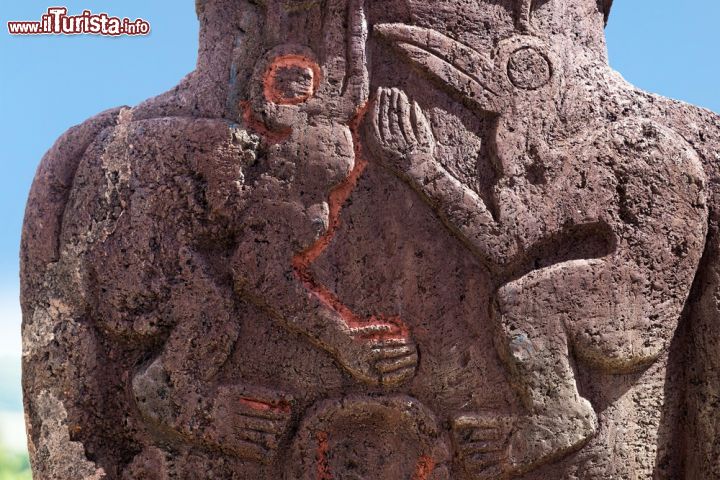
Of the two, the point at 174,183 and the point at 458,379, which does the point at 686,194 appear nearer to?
the point at 458,379

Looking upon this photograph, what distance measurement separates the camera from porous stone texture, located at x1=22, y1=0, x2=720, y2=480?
245 cm

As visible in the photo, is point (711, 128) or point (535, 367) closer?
point (535, 367)

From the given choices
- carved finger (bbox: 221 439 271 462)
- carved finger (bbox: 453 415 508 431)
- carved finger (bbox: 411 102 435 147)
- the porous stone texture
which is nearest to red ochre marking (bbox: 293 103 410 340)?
the porous stone texture

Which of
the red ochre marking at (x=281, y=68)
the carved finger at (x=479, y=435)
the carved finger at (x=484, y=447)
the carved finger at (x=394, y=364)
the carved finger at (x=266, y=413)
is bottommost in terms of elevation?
the carved finger at (x=484, y=447)

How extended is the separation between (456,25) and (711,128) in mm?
758

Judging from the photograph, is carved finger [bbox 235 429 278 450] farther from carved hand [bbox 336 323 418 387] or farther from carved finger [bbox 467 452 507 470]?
carved finger [bbox 467 452 507 470]

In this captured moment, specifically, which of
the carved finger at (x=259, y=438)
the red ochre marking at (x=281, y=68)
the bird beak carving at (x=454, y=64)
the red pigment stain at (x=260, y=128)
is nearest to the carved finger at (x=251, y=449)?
the carved finger at (x=259, y=438)

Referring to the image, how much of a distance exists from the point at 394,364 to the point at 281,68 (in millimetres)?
841

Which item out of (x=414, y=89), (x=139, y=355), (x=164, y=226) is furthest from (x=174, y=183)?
(x=414, y=89)

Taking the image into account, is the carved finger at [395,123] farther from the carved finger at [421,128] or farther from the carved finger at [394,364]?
the carved finger at [394,364]

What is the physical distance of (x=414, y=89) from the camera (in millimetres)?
2562

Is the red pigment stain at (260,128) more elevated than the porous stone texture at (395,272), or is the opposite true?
the red pigment stain at (260,128)

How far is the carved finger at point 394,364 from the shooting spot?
2432 millimetres

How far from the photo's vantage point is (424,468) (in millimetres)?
2447
